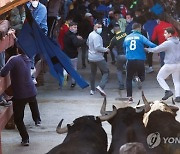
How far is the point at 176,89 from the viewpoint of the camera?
48.5 feet

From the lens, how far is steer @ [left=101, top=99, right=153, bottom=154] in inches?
330

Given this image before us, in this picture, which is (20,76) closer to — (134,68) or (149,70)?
(134,68)

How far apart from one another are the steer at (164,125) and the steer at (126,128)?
232 millimetres

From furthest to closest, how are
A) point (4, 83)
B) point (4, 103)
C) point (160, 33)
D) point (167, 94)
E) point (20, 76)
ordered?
point (160, 33) → point (167, 94) → point (4, 103) → point (20, 76) → point (4, 83)

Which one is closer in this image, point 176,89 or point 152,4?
point 176,89

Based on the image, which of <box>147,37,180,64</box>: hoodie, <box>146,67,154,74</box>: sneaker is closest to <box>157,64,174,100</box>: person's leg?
<box>147,37,180,64</box>: hoodie

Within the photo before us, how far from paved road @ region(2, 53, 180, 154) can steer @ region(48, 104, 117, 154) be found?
227 cm

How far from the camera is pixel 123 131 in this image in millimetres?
8664

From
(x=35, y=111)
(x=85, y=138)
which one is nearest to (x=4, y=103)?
(x=35, y=111)

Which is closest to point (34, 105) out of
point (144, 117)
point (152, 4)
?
point (144, 117)

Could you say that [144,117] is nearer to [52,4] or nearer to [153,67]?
[52,4]

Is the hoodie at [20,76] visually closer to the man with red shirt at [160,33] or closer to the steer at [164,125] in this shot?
the steer at [164,125]

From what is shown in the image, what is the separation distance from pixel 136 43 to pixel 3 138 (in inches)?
171

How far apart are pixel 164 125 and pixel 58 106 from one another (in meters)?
5.96
